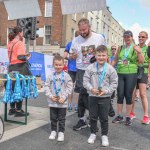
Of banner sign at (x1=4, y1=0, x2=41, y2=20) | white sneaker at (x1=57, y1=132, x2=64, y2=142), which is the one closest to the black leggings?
white sneaker at (x1=57, y1=132, x2=64, y2=142)

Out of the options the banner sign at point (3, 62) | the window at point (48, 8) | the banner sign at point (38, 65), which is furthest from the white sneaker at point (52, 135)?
the window at point (48, 8)

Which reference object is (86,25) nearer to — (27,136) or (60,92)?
(60,92)

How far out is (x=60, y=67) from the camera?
5105 mm

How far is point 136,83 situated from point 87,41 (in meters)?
1.39

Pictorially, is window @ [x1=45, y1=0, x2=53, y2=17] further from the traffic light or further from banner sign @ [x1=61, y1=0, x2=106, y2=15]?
banner sign @ [x1=61, y1=0, x2=106, y2=15]

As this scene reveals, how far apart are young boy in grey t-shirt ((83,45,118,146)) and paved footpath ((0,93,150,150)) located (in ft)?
0.78

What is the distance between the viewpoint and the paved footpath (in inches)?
184

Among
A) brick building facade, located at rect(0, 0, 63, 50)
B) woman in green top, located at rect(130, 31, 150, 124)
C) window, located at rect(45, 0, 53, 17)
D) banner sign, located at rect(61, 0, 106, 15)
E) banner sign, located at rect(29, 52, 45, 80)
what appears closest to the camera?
banner sign, located at rect(61, 0, 106, 15)

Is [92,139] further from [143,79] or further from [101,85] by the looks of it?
[143,79]

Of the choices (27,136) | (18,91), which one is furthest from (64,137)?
(18,91)

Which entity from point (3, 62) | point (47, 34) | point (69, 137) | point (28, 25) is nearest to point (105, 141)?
point (69, 137)

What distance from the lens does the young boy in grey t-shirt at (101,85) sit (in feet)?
16.0

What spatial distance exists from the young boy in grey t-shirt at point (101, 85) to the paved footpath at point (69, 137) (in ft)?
0.78

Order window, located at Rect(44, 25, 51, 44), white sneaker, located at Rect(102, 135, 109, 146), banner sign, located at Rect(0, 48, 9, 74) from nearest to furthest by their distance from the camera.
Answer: white sneaker, located at Rect(102, 135, 109, 146), banner sign, located at Rect(0, 48, 9, 74), window, located at Rect(44, 25, 51, 44)
